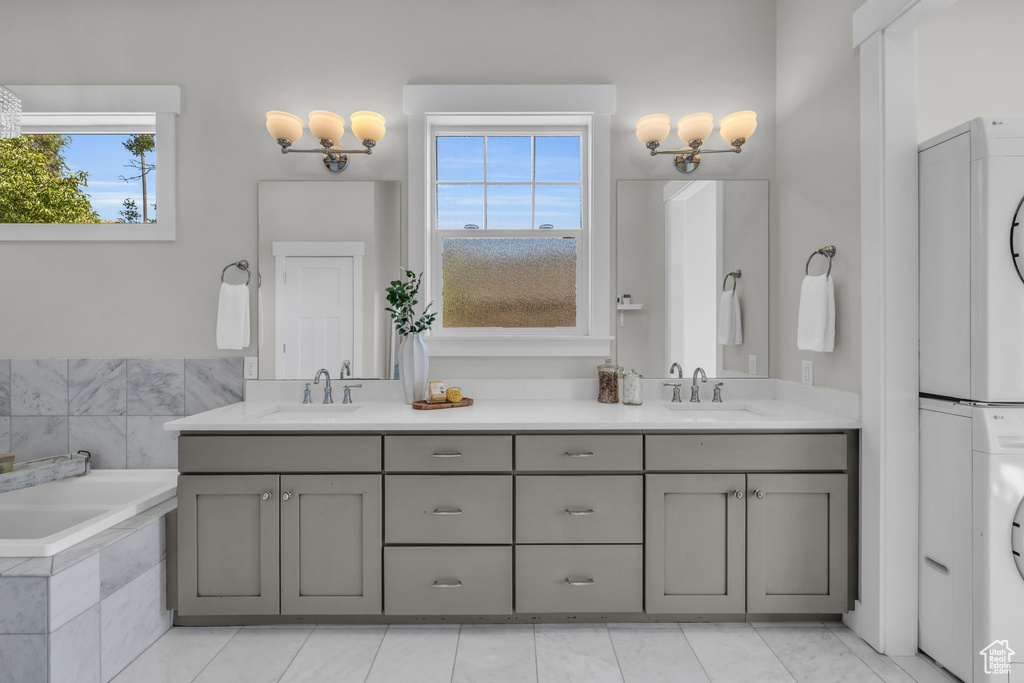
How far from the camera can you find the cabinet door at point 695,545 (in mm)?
2107

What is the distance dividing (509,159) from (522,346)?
93 centimetres

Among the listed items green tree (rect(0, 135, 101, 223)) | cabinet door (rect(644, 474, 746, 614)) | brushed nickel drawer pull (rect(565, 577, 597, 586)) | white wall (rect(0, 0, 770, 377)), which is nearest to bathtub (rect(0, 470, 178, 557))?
white wall (rect(0, 0, 770, 377))

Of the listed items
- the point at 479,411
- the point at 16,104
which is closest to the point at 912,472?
the point at 479,411

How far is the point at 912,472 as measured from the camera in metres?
1.95

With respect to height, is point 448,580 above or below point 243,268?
below

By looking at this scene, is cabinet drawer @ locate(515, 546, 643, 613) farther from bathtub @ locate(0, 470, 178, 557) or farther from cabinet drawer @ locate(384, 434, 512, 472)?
bathtub @ locate(0, 470, 178, 557)

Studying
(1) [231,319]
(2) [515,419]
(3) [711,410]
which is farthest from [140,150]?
(3) [711,410]

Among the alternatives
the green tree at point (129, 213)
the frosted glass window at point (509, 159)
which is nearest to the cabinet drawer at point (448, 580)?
the frosted glass window at point (509, 159)

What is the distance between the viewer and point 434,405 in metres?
2.41

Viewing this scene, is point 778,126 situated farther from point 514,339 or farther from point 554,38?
point 514,339

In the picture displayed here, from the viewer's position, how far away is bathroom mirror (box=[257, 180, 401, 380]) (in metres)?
2.66

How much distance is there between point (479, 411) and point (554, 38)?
1.83 meters

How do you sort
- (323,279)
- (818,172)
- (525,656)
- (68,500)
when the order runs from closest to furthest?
1. (525,656)
2. (818,172)
3. (68,500)
4. (323,279)

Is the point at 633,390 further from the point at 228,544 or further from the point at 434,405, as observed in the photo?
the point at 228,544
